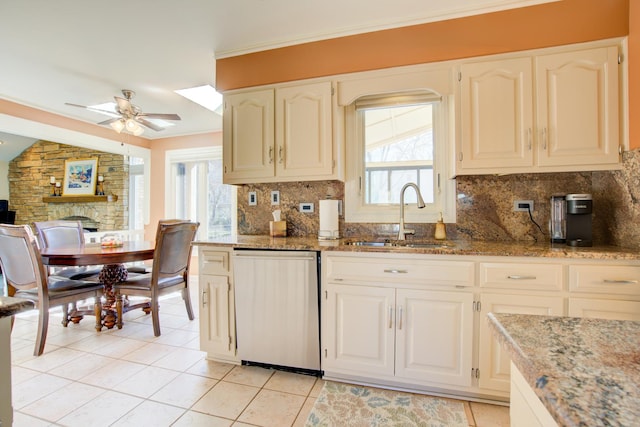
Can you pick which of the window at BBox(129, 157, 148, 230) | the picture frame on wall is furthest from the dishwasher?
the picture frame on wall

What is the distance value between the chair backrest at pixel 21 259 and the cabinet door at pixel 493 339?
3.29 metres

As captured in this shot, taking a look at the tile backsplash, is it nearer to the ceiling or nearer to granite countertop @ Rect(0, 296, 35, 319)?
the ceiling

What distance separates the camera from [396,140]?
8.25 ft

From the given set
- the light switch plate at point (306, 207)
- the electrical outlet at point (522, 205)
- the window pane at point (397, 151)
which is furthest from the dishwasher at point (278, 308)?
the electrical outlet at point (522, 205)

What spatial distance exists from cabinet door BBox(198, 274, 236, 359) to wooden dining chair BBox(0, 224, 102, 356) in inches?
51.4

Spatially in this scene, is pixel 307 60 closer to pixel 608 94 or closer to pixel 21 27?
pixel 608 94

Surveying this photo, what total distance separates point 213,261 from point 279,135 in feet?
3.68

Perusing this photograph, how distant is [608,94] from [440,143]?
998 millimetres

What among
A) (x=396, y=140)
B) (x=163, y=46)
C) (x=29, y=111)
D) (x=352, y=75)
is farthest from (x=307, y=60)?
(x=29, y=111)

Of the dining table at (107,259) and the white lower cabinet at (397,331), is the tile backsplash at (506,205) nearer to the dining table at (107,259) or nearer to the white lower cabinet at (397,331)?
the white lower cabinet at (397,331)

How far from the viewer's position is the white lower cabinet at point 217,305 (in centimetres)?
220

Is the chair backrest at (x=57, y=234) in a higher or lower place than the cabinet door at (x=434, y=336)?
higher

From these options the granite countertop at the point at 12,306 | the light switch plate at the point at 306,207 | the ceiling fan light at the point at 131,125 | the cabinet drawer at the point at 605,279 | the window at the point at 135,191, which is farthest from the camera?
the window at the point at 135,191

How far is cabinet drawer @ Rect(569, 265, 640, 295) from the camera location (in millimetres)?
1548
